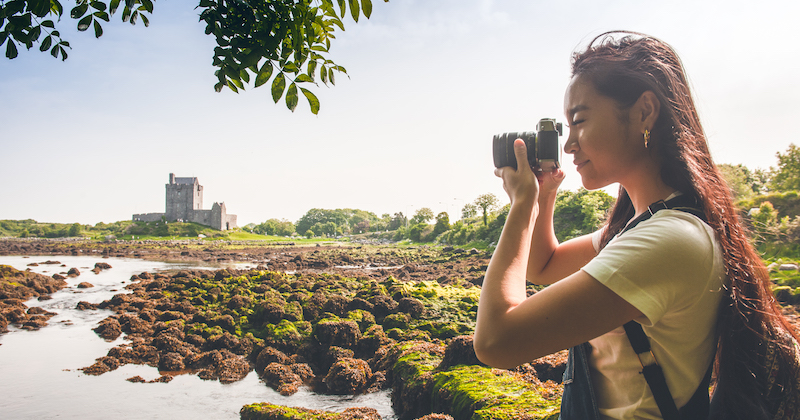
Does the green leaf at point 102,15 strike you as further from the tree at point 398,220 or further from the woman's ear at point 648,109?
the tree at point 398,220

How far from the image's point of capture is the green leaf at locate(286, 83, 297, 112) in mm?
2217

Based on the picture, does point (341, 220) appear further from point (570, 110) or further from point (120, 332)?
point (570, 110)

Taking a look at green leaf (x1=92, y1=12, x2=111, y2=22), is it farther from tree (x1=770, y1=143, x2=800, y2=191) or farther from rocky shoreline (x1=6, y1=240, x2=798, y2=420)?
tree (x1=770, y1=143, x2=800, y2=191)

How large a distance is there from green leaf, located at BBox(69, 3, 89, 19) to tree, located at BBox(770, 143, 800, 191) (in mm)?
39830

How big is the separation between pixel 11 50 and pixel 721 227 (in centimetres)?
348

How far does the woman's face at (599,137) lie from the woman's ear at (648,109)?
3 cm

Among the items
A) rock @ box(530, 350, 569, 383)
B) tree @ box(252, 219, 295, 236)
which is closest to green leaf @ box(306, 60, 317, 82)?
rock @ box(530, 350, 569, 383)

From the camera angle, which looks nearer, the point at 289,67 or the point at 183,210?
the point at 289,67

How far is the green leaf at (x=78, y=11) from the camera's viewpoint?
2438 millimetres

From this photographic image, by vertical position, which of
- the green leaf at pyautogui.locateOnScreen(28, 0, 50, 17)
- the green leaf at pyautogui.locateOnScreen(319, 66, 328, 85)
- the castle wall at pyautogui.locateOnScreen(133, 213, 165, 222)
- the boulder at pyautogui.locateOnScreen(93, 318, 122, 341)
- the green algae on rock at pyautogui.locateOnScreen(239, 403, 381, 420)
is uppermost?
the castle wall at pyautogui.locateOnScreen(133, 213, 165, 222)

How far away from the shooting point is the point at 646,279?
0.95 metres

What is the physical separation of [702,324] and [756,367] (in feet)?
0.84

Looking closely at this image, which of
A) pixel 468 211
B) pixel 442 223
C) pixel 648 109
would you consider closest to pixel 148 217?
pixel 442 223

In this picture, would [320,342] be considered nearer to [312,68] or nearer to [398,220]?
[312,68]
